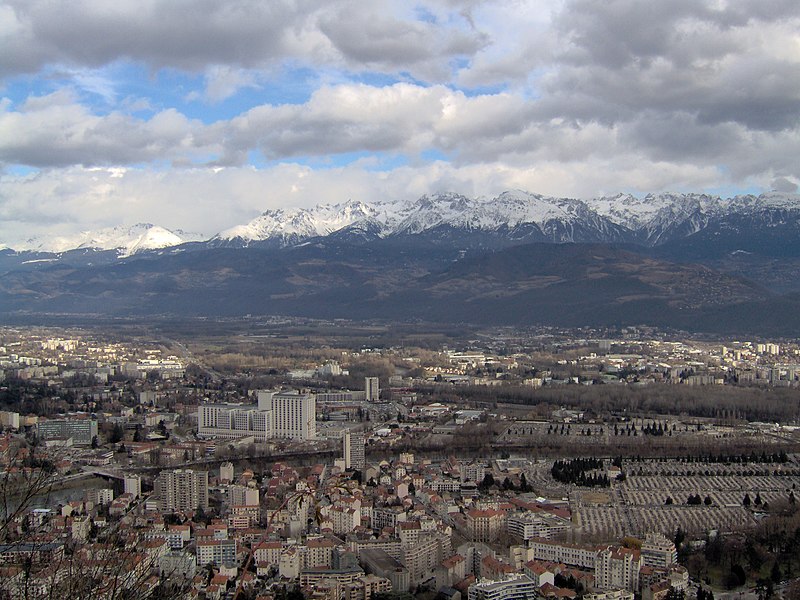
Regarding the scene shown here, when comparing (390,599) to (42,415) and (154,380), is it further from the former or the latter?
(154,380)

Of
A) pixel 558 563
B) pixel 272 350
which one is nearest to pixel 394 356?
pixel 272 350

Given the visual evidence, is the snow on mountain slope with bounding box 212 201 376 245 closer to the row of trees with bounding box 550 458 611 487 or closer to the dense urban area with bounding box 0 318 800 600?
the dense urban area with bounding box 0 318 800 600

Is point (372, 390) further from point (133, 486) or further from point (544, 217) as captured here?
point (544, 217)

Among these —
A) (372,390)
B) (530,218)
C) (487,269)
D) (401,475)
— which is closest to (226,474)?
(401,475)

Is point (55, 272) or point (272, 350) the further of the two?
point (55, 272)

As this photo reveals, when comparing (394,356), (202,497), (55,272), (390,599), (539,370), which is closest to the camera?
(390,599)

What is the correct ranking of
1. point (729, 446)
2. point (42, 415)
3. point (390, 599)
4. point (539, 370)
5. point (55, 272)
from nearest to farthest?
point (390, 599) < point (729, 446) < point (42, 415) < point (539, 370) < point (55, 272)
